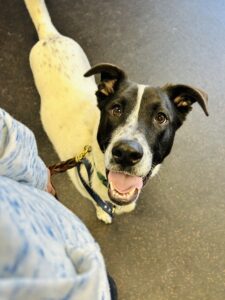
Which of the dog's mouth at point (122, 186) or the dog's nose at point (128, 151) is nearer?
the dog's nose at point (128, 151)

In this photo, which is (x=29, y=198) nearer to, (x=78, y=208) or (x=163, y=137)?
(x=163, y=137)

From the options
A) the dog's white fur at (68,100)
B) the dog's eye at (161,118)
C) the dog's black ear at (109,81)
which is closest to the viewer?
the dog's eye at (161,118)

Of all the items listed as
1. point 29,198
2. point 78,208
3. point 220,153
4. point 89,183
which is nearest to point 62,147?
point 89,183

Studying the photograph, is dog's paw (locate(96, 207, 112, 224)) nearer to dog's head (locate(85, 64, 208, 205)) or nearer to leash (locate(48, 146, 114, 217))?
leash (locate(48, 146, 114, 217))

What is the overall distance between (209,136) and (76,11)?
1406 mm

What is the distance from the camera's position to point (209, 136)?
2.55 m

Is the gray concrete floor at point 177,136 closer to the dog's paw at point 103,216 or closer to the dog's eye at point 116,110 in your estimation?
the dog's paw at point 103,216

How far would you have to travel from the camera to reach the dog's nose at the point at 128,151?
1.42 m

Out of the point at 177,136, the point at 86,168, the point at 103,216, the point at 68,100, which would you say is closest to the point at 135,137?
the point at 86,168

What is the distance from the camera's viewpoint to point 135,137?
1456mm

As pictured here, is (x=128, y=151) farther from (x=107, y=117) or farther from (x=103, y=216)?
(x=103, y=216)

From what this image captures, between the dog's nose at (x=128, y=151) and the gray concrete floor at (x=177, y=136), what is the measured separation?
0.87 meters

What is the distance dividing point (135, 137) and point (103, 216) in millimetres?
880

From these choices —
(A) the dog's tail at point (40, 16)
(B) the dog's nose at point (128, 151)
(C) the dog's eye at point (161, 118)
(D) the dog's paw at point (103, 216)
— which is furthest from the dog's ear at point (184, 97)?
(A) the dog's tail at point (40, 16)
